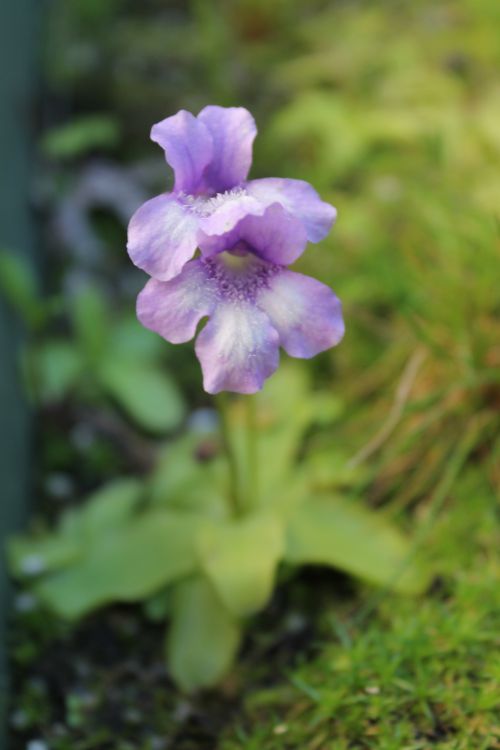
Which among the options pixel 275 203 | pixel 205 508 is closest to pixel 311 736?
pixel 205 508

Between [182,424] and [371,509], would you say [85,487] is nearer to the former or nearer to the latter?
[182,424]

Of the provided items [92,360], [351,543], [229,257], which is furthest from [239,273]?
[92,360]

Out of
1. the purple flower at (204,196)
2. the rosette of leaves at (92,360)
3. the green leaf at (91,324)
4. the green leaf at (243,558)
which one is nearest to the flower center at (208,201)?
the purple flower at (204,196)

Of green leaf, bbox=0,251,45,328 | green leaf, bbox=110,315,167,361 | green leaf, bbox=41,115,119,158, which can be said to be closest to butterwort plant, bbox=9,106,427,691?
green leaf, bbox=110,315,167,361

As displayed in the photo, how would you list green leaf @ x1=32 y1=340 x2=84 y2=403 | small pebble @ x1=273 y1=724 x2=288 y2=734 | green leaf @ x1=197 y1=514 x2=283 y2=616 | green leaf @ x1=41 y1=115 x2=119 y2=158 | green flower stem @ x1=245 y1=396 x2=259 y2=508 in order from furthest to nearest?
green leaf @ x1=41 y1=115 x2=119 y2=158, green leaf @ x1=32 y1=340 x2=84 y2=403, green flower stem @ x1=245 y1=396 x2=259 y2=508, green leaf @ x1=197 y1=514 x2=283 y2=616, small pebble @ x1=273 y1=724 x2=288 y2=734

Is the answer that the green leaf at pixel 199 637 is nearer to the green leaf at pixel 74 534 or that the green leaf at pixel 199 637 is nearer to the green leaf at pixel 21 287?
the green leaf at pixel 74 534

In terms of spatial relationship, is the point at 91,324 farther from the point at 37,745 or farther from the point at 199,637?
the point at 37,745

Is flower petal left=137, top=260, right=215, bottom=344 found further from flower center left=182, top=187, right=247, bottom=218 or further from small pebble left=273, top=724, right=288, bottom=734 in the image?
small pebble left=273, top=724, right=288, bottom=734
